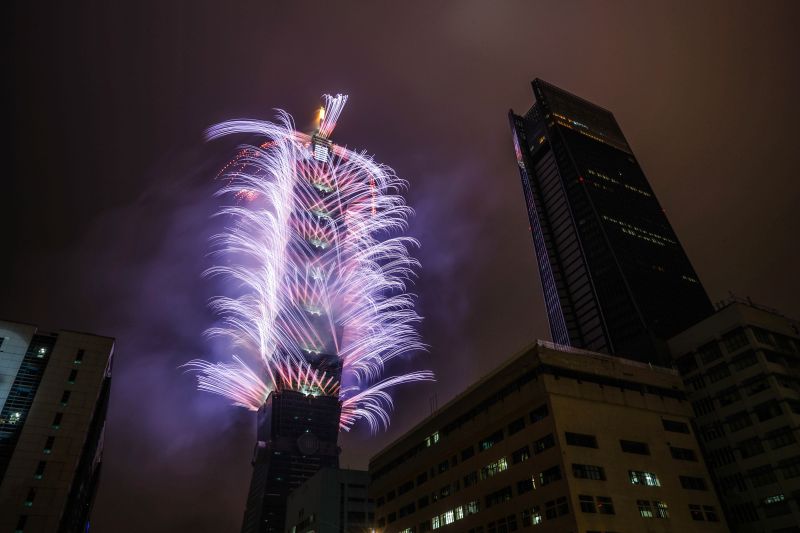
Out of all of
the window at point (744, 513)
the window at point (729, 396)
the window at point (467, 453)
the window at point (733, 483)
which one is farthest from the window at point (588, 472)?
the window at point (729, 396)

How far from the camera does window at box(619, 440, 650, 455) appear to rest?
63.2m

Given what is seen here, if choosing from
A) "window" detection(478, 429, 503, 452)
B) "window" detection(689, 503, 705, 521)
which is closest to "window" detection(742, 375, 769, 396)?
"window" detection(689, 503, 705, 521)

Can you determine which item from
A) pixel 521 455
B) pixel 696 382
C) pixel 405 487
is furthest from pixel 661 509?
pixel 405 487

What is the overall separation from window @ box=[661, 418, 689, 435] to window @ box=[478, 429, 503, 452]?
2125cm

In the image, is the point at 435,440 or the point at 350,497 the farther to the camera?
the point at 350,497

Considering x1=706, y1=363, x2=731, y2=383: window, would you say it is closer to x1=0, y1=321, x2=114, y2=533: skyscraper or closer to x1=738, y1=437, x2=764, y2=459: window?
x1=738, y1=437, x2=764, y2=459: window

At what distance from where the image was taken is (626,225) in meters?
158

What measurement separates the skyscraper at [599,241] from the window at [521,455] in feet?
187

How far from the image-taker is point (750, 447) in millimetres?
72562

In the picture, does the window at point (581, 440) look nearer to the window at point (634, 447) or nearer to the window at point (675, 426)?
the window at point (634, 447)

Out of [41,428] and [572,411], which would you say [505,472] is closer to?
[572,411]

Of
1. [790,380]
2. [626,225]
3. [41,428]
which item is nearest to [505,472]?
[790,380]

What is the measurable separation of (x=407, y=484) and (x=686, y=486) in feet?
136

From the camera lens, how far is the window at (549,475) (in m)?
57.5
